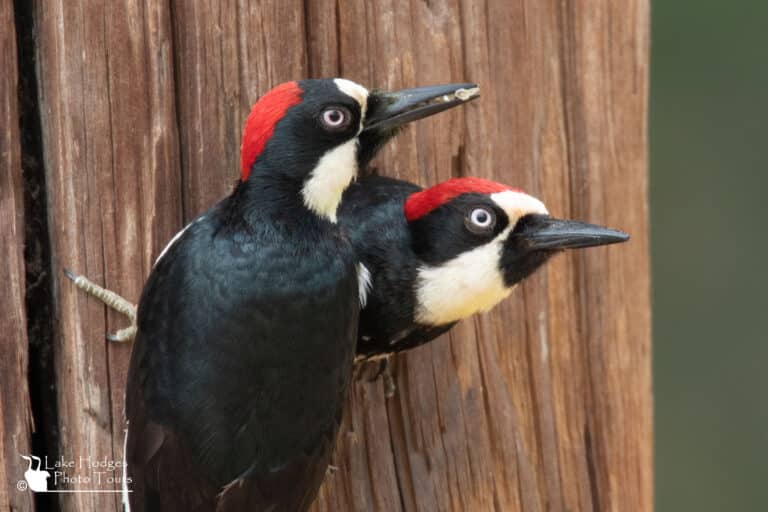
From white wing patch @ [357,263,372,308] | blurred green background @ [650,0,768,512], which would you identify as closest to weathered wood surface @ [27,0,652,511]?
white wing patch @ [357,263,372,308]

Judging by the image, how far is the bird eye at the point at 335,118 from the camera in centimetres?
286

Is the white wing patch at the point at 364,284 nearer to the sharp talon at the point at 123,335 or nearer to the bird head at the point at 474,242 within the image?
the bird head at the point at 474,242

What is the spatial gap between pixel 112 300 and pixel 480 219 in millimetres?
889

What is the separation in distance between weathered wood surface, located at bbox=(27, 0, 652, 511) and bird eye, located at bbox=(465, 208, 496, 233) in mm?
339

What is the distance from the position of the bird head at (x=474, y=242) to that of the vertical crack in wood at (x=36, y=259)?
884mm

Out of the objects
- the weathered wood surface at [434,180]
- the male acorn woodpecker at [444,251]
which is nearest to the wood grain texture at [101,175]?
the weathered wood surface at [434,180]

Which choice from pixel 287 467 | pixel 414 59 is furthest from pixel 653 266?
pixel 287 467

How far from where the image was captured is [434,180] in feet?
10.9

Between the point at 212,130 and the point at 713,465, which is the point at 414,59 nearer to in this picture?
the point at 212,130

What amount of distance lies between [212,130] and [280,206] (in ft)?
0.96

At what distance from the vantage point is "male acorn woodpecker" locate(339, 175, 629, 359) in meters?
3.03

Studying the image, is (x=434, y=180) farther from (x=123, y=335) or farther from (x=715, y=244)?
(x=715, y=244)

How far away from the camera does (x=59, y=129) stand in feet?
9.71

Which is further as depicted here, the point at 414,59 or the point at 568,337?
the point at 568,337
